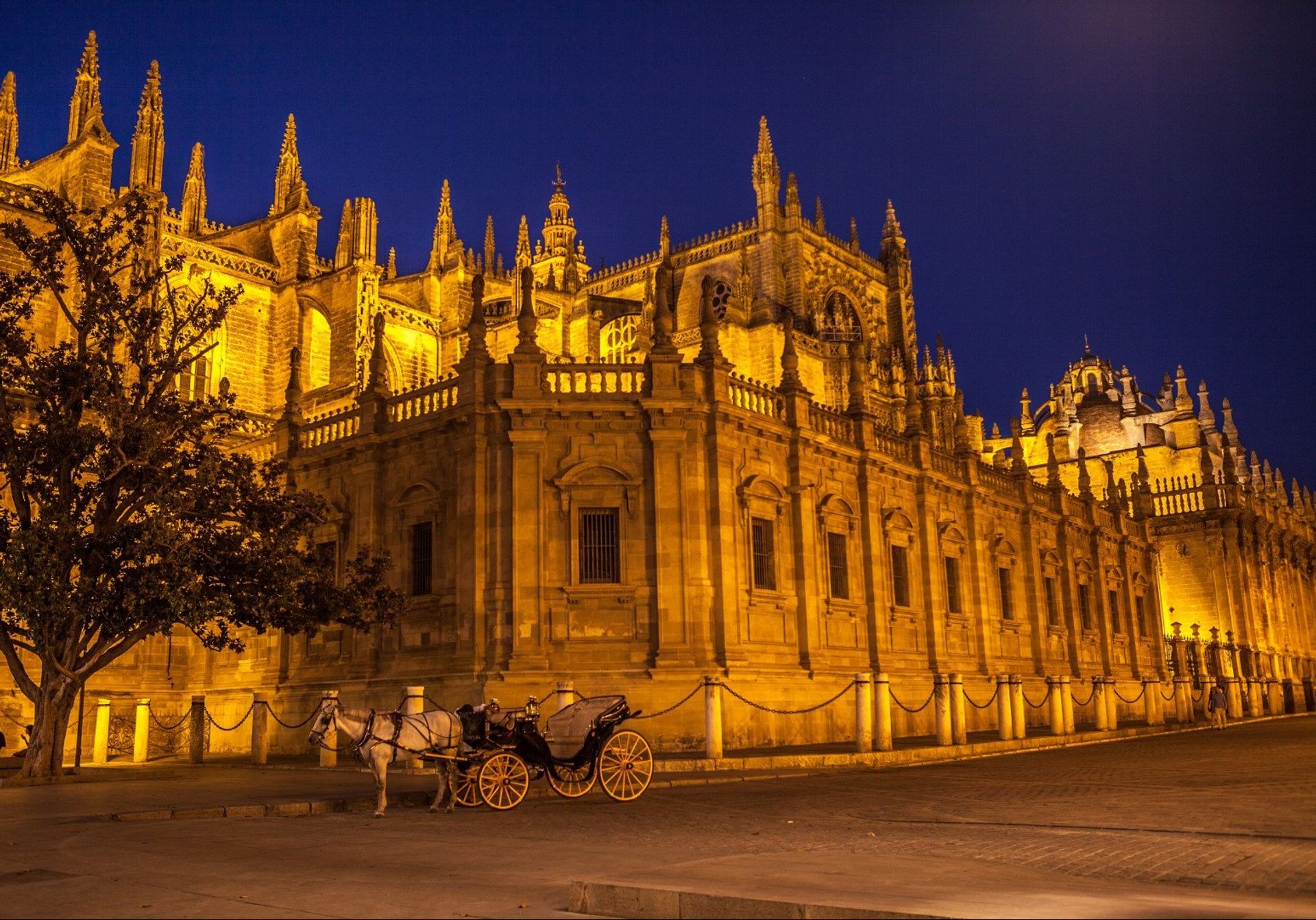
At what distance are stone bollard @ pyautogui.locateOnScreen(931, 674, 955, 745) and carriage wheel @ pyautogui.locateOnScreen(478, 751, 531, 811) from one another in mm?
11117

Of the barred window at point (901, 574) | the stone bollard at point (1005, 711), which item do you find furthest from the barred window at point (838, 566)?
the stone bollard at point (1005, 711)

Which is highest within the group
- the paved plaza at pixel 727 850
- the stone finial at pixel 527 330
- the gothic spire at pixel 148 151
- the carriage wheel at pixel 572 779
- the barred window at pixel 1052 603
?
the gothic spire at pixel 148 151

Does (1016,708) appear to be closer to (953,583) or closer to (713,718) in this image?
(953,583)

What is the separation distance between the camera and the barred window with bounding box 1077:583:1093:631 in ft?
124

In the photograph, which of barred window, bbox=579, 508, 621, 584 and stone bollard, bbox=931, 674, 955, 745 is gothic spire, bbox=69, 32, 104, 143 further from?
stone bollard, bbox=931, 674, 955, 745

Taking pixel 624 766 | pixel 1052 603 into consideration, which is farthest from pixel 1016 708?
pixel 624 766

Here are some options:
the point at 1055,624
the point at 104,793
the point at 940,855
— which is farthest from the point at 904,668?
the point at 940,855

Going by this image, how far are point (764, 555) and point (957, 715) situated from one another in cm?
489

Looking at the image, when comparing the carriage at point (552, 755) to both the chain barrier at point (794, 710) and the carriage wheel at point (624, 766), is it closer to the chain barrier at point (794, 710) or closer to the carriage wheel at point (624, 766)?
the carriage wheel at point (624, 766)

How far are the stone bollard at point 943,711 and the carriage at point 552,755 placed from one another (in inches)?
385

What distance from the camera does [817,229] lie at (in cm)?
5891

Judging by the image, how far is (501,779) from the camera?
12.6 metres

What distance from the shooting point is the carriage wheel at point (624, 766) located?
13047 millimetres

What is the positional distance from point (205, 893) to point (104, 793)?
8.76 metres
